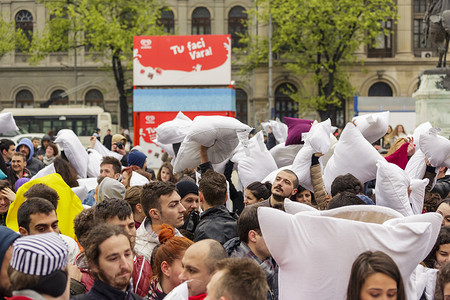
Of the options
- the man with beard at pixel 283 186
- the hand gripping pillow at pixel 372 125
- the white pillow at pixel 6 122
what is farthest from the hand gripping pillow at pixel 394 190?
the white pillow at pixel 6 122

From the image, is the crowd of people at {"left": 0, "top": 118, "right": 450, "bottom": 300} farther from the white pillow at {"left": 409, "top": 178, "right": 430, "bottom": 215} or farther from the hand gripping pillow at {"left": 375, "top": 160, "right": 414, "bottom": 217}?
the white pillow at {"left": 409, "top": 178, "right": 430, "bottom": 215}

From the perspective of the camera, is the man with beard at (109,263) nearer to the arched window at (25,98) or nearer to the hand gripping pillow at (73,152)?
the hand gripping pillow at (73,152)

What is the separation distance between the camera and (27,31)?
4959cm

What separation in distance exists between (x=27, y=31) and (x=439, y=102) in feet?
127

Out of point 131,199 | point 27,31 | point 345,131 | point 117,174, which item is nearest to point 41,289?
point 131,199

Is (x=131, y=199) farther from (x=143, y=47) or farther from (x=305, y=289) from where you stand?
(x=143, y=47)

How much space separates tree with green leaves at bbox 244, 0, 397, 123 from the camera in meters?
40.4

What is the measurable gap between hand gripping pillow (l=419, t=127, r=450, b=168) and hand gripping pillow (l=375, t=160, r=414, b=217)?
1.59m

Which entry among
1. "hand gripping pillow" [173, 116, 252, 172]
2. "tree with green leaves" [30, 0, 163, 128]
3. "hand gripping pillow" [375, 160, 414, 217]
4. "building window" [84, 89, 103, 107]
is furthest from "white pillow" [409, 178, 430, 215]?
"building window" [84, 89, 103, 107]

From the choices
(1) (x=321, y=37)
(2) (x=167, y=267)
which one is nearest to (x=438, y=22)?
(2) (x=167, y=267)

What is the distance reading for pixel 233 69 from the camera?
47906 millimetres

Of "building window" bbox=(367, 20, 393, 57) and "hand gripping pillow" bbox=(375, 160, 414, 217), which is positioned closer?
"hand gripping pillow" bbox=(375, 160, 414, 217)

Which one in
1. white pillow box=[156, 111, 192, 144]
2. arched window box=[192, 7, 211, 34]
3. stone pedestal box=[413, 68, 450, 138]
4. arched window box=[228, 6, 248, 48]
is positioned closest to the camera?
white pillow box=[156, 111, 192, 144]

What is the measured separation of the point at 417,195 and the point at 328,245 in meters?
3.17
